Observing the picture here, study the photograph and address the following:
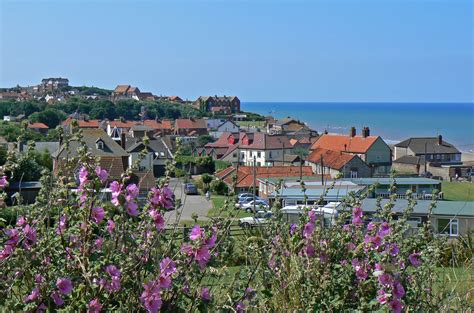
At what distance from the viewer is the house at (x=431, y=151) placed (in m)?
58.2

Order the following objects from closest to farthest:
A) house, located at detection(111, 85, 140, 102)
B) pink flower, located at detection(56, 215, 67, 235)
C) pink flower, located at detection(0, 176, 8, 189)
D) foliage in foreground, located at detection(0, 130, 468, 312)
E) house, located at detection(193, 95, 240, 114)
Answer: foliage in foreground, located at detection(0, 130, 468, 312)
pink flower, located at detection(56, 215, 67, 235)
pink flower, located at detection(0, 176, 8, 189)
house, located at detection(193, 95, 240, 114)
house, located at detection(111, 85, 140, 102)

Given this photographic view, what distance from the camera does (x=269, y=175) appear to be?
37.2 m

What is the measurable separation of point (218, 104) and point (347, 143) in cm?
9133

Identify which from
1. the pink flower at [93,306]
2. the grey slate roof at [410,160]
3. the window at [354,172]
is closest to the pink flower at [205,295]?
the pink flower at [93,306]

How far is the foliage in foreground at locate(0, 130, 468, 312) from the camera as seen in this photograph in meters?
2.57

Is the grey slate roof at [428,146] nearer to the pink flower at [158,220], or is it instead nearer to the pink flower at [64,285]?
the pink flower at [158,220]

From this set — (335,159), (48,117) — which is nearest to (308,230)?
(335,159)

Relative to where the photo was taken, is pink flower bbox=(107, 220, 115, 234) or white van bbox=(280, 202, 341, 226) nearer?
pink flower bbox=(107, 220, 115, 234)

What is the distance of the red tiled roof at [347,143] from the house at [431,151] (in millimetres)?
6873

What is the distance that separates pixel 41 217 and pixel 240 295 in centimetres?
93

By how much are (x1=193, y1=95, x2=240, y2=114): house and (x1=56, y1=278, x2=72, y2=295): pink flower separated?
132369mm

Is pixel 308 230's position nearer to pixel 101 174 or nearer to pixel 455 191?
pixel 101 174

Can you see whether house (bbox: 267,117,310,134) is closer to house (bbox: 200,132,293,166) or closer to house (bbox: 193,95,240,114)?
house (bbox: 200,132,293,166)

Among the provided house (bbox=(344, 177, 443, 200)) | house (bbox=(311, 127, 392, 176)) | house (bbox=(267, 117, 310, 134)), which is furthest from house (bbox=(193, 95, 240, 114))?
house (bbox=(344, 177, 443, 200))
